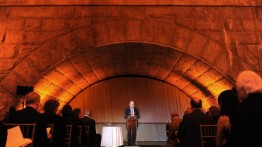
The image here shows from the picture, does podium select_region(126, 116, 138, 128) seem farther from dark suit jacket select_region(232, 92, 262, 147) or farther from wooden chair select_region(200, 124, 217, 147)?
dark suit jacket select_region(232, 92, 262, 147)

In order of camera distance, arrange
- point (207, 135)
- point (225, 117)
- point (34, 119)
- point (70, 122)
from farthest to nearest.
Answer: point (70, 122)
point (207, 135)
point (34, 119)
point (225, 117)

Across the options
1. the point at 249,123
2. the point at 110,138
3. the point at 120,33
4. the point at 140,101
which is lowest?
the point at 110,138

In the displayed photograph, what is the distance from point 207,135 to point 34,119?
199 cm

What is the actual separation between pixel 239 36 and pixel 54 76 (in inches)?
154

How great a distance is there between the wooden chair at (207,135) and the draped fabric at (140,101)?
482 centimetres

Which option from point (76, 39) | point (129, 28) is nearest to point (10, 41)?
point (76, 39)

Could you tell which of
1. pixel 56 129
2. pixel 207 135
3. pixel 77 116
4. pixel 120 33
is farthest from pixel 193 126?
pixel 120 33

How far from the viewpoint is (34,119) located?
2721mm

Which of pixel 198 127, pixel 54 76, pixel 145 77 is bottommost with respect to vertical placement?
pixel 198 127

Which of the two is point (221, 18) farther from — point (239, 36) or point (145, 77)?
point (145, 77)

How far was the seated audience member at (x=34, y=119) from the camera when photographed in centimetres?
246

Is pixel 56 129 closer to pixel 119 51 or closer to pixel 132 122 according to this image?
pixel 119 51

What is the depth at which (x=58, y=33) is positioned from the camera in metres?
5.21

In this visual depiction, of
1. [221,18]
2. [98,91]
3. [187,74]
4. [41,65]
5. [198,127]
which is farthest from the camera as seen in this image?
[98,91]
